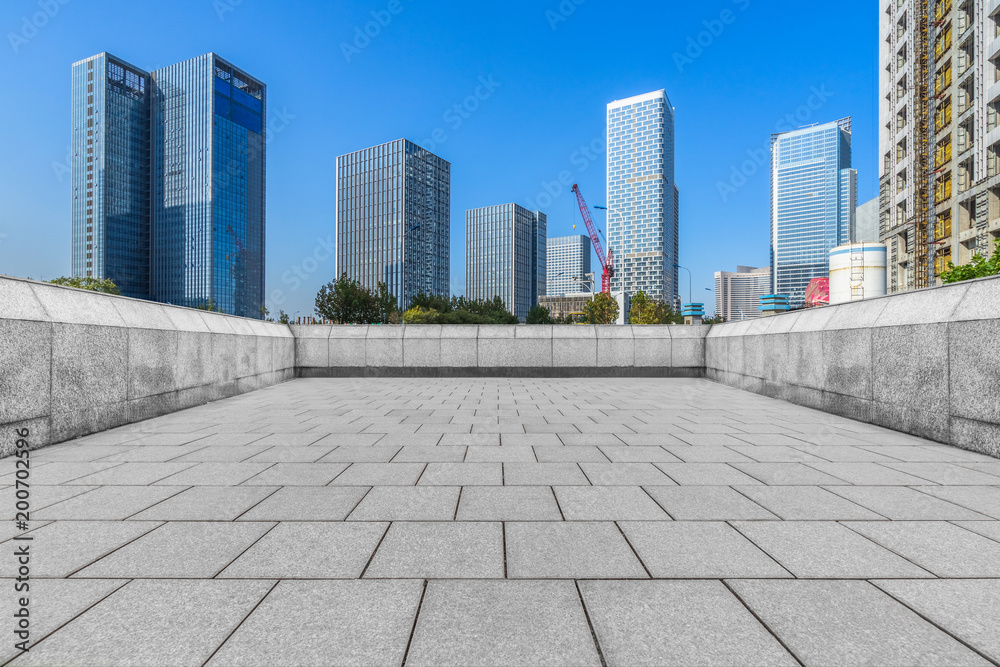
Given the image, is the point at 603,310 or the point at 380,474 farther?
the point at 603,310

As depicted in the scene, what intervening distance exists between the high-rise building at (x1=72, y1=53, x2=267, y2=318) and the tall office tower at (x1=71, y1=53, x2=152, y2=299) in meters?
0.31

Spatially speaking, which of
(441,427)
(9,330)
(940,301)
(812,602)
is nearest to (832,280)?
(940,301)

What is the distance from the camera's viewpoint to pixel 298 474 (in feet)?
14.7

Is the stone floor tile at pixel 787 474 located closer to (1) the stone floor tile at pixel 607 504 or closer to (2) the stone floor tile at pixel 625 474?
(2) the stone floor tile at pixel 625 474

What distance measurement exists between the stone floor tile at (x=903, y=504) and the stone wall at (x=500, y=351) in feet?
35.3

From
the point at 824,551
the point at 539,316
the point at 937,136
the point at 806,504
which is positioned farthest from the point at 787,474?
the point at 539,316

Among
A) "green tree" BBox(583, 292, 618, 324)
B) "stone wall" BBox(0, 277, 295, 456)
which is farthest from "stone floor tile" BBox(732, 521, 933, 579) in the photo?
"green tree" BBox(583, 292, 618, 324)

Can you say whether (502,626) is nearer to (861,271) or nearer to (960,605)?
(960,605)

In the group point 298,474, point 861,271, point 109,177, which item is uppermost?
point 109,177

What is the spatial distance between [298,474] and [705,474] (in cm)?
385

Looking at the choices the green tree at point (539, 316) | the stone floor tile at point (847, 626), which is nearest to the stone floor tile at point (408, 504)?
the stone floor tile at point (847, 626)

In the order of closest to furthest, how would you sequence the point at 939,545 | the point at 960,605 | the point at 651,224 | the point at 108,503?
the point at 960,605, the point at 939,545, the point at 108,503, the point at 651,224

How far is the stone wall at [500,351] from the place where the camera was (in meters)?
14.7

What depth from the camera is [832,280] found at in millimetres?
32375
